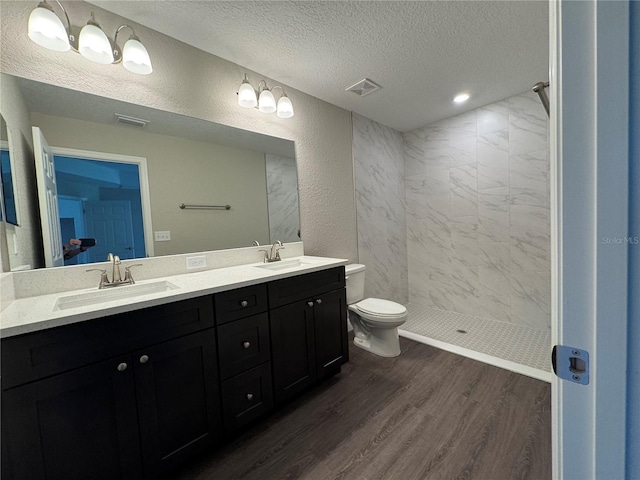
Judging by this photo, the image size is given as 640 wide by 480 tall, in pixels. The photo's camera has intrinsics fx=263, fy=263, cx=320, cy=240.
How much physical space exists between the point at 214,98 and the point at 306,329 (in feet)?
5.65

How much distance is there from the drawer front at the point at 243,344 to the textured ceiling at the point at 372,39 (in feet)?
5.59

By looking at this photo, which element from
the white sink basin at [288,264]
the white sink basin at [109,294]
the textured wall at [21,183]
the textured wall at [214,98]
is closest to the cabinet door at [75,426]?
the white sink basin at [109,294]

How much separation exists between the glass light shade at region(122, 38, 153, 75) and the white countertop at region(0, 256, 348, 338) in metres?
1.19

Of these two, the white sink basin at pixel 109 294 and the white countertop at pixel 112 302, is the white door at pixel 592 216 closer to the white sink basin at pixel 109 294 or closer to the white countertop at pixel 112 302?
the white countertop at pixel 112 302

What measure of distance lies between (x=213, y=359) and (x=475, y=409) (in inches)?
62.5

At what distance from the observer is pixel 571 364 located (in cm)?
42

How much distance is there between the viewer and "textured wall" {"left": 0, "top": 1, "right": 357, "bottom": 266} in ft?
4.18

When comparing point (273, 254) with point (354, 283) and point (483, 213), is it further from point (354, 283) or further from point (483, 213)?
point (483, 213)

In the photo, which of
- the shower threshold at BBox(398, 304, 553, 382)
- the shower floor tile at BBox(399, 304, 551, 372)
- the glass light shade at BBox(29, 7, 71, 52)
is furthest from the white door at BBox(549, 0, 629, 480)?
the shower floor tile at BBox(399, 304, 551, 372)

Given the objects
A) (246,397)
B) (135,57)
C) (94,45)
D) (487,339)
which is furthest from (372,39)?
(487,339)

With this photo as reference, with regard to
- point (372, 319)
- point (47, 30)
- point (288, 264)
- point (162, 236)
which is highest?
point (47, 30)

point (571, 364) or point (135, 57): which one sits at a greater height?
point (135, 57)

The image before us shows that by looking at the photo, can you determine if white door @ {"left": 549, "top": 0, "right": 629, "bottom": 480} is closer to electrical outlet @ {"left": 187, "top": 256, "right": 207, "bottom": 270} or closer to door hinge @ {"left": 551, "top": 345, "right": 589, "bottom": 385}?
door hinge @ {"left": 551, "top": 345, "right": 589, "bottom": 385}

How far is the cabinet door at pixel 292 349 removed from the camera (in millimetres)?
1566
